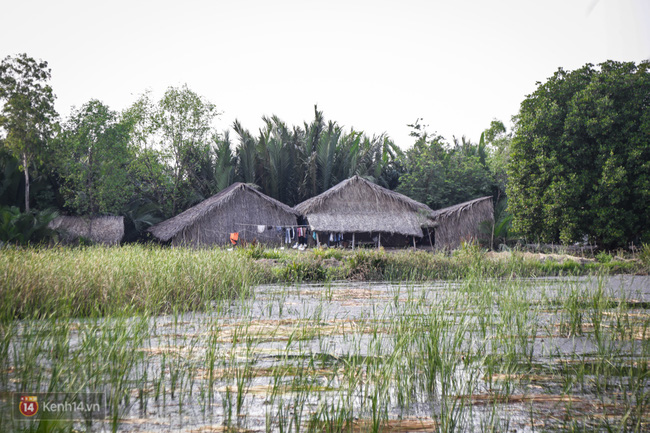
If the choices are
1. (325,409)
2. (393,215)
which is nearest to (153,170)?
(393,215)

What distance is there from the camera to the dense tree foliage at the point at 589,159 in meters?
14.9

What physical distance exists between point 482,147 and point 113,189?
2059 cm

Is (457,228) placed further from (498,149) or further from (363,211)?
(498,149)

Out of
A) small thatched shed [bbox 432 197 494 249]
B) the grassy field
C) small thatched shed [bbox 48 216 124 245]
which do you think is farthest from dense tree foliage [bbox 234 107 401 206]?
the grassy field

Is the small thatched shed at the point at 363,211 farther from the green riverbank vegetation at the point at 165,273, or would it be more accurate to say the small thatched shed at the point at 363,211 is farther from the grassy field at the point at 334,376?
the grassy field at the point at 334,376

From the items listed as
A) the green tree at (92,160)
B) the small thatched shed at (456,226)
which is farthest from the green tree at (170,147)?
the small thatched shed at (456,226)

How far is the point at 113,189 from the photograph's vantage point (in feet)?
66.1

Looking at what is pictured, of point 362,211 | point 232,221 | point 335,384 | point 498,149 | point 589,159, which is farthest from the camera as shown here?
point 498,149

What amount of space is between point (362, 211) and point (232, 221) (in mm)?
5760

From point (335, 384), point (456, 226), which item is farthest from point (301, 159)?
point (335, 384)

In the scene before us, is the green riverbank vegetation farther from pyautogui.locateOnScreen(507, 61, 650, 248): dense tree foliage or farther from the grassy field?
pyautogui.locateOnScreen(507, 61, 650, 248): dense tree foliage

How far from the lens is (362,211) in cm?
2150

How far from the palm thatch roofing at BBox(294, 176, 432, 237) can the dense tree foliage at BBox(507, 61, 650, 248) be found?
5.24 m

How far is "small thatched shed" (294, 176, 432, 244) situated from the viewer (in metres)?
20.6
